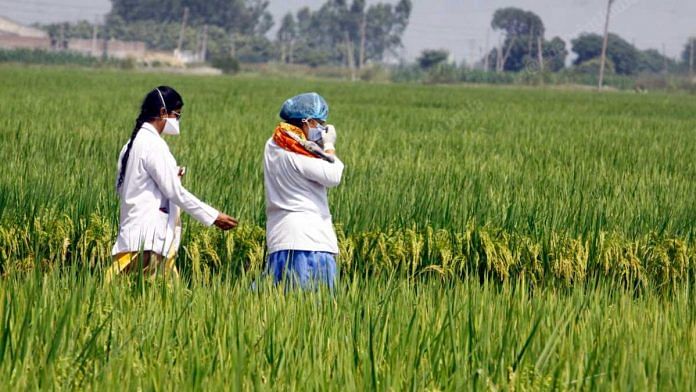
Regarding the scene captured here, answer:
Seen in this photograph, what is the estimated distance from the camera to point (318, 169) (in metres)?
4.75

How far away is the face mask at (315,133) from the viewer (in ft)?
15.6

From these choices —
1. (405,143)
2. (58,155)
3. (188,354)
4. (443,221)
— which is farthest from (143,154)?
(405,143)

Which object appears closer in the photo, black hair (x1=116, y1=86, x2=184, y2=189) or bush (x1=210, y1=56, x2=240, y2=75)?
black hair (x1=116, y1=86, x2=184, y2=189)

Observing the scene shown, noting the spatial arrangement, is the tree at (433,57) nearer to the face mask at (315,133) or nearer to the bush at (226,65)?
the bush at (226,65)

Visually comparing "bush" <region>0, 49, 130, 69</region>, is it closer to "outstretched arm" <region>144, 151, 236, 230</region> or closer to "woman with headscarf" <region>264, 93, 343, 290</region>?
"outstretched arm" <region>144, 151, 236, 230</region>

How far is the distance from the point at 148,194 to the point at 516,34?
4713 inches

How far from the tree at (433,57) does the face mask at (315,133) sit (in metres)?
94.9

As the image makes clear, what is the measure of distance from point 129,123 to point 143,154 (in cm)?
1000

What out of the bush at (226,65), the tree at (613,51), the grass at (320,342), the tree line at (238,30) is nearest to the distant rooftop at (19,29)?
the tree line at (238,30)

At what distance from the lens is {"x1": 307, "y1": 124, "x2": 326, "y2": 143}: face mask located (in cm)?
475

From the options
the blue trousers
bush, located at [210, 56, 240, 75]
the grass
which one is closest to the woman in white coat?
the blue trousers

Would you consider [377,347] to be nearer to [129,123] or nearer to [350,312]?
[350,312]

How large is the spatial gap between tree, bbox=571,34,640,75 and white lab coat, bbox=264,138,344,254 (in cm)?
10925

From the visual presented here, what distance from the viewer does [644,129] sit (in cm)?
1883
